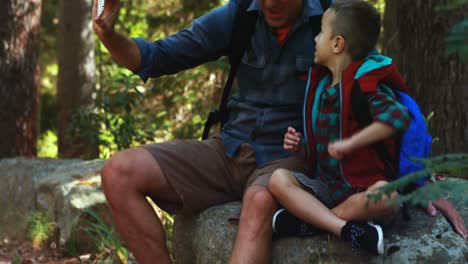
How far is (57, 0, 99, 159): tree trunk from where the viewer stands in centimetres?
1159

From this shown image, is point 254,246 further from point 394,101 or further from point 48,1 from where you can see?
point 48,1

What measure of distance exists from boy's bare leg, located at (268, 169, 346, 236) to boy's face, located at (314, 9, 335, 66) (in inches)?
23.1

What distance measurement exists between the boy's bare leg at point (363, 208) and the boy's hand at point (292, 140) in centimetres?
43

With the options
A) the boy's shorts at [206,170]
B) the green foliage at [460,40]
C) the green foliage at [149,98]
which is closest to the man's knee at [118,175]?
the boy's shorts at [206,170]

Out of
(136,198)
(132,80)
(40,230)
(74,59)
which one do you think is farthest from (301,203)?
(74,59)

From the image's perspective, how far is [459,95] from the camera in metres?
6.01

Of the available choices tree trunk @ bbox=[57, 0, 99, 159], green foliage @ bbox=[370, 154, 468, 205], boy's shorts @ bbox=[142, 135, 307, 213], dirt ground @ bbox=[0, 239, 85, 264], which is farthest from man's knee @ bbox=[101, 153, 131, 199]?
tree trunk @ bbox=[57, 0, 99, 159]

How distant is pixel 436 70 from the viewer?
20.0 ft

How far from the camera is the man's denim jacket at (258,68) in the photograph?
439cm

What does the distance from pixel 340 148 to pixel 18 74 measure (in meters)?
5.63

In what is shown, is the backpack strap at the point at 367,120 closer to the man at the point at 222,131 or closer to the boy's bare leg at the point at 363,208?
the boy's bare leg at the point at 363,208

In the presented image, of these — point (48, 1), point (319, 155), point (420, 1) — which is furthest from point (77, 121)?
point (48, 1)

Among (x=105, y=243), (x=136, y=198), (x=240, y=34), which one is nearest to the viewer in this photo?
(x=136, y=198)

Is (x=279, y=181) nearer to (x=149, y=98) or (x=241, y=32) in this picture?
(x=241, y=32)
